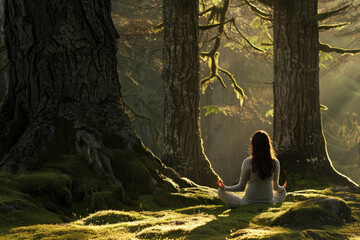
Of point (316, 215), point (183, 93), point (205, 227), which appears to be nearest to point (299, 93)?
point (183, 93)

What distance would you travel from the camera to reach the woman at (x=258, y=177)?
5611 mm

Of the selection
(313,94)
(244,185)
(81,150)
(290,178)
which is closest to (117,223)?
(81,150)

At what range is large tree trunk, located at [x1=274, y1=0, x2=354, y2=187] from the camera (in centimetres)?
924

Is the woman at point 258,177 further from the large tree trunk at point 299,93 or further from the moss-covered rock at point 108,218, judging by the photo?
the large tree trunk at point 299,93

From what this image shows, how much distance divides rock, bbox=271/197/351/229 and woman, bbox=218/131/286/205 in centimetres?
146

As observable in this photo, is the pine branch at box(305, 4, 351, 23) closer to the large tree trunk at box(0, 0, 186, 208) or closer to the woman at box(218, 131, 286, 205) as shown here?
the woman at box(218, 131, 286, 205)

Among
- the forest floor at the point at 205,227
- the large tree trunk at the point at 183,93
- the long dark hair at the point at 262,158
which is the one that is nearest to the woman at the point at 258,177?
the long dark hair at the point at 262,158

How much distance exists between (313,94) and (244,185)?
4.47 metres

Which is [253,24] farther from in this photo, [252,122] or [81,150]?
[252,122]

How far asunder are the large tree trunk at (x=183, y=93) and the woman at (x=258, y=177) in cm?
386

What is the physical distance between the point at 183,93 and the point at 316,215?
629 centimetres

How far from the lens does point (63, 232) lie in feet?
11.2

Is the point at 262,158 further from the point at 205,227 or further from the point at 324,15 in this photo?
the point at 324,15

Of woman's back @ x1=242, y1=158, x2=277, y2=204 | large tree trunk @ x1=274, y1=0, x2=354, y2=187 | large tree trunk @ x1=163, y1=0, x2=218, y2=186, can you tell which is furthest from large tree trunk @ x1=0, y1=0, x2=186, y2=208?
large tree trunk @ x1=274, y1=0, x2=354, y2=187
